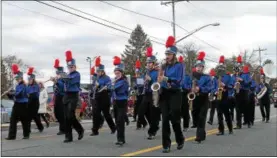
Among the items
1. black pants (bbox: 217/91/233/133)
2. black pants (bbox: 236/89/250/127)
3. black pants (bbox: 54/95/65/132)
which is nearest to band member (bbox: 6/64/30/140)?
black pants (bbox: 54/95/65/132)

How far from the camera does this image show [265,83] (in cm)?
1714

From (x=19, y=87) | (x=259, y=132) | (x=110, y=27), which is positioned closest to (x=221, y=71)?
(x=259, y=132)

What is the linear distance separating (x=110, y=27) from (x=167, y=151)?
696 inches

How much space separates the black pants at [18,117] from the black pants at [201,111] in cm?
467

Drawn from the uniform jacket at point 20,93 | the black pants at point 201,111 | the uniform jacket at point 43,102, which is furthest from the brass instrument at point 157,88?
the uniform jacket at point 43,102

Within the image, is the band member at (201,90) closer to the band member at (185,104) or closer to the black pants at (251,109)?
the band member at (185,104)

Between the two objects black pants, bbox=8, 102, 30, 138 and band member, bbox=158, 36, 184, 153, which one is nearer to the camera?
band member, bbox=158, 36, 184, 153

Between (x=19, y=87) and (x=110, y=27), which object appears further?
(x=110, y=27)

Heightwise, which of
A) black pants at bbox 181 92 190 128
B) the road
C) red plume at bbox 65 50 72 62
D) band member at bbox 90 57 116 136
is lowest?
the road

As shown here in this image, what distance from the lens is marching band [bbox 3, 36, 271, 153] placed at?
845cm

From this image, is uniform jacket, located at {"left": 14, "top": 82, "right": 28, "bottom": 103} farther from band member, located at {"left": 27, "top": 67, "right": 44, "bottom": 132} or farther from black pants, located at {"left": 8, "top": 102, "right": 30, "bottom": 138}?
band member, located at {"left": 27, "top": 67, "right": 44, "bottom": 132}

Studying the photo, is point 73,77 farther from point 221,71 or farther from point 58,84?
point 221,71

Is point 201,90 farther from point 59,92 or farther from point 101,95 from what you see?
point 59,92

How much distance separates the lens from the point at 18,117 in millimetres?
11891
